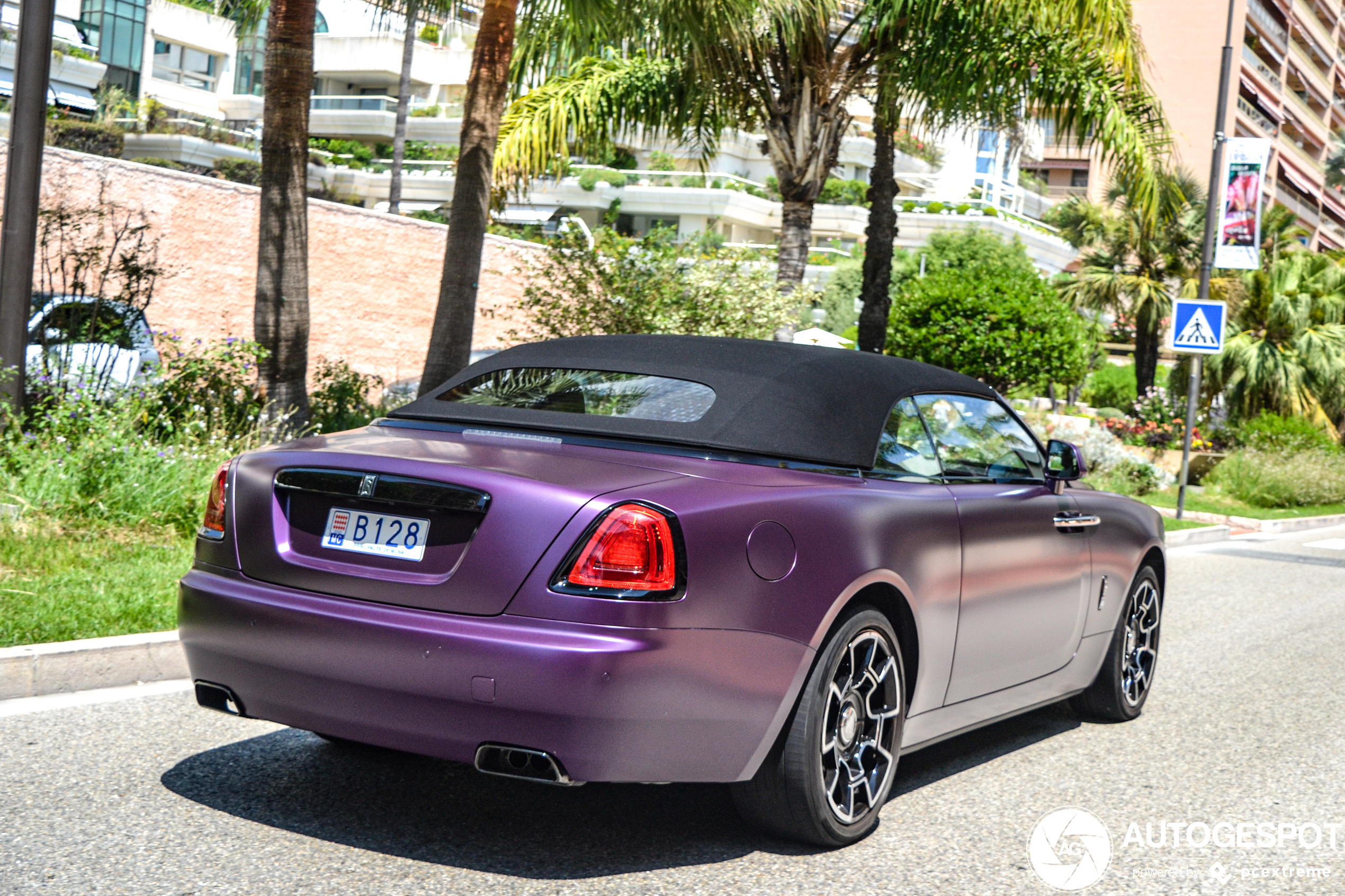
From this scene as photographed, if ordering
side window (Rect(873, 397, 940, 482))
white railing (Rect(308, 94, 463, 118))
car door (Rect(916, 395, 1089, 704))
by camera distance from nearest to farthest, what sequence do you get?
side window (Rect(873, 397, 940, 482)), car door (Rect(916, 395, 1089, 704)), white railing (Rect(308, 94, 463, 118))

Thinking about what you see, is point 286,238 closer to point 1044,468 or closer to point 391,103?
point 1044,468

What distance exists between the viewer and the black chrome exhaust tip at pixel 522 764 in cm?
350

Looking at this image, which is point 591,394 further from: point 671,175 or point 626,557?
point 671,175

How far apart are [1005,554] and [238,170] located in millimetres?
38733

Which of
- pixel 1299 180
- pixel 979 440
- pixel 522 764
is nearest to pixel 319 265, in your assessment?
pixel 979 440

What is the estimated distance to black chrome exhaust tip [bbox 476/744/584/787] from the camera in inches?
138

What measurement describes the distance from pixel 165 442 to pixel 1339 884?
7.74m

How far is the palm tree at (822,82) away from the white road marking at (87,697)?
8.94m

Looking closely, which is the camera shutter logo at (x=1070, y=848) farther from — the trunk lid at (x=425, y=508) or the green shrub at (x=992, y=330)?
the green shrub at (x=992, y=330)

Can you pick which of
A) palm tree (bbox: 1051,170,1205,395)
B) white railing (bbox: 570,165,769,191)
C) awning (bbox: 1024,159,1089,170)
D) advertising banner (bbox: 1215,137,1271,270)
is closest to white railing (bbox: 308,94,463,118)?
white railing (bbox: 570,165,769,191)

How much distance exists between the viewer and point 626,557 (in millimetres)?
3584

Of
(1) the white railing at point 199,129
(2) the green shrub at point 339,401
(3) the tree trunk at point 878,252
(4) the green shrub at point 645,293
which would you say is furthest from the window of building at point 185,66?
(2) the green shrub at point 339,401

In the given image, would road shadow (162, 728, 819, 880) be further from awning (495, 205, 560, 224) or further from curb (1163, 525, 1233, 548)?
awning (495, 205, 560, 224)

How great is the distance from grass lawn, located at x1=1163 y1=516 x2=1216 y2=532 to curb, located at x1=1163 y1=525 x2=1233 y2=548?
5 centimetres
